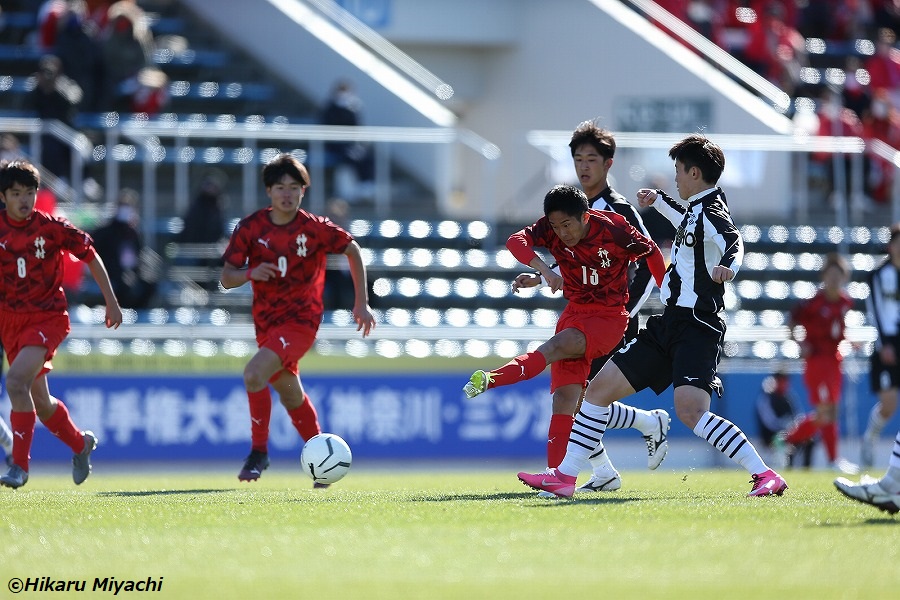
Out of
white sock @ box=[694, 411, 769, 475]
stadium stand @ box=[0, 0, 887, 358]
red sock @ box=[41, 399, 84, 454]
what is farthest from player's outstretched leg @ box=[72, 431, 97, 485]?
stadium stand @ box=[0, 0, 887, 358]

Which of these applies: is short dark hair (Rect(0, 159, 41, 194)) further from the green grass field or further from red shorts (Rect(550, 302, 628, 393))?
red shorts (Rect(550, 302, 628, 393))

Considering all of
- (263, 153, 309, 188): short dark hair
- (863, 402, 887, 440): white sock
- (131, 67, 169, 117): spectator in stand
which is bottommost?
(863, 402, 887, 440): white sock

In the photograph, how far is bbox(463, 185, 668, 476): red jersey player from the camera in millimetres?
8484

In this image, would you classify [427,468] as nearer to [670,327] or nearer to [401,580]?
[670,327]

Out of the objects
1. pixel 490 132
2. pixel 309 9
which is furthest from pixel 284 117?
pixel 490 132

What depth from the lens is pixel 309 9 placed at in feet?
75.7

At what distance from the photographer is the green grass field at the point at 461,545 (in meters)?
5.56

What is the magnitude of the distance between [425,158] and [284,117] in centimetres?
235

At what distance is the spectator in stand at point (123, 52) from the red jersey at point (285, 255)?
11040 millimetres

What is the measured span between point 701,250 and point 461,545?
9.27ft

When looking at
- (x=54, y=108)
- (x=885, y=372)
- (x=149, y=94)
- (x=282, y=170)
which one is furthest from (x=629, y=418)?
(x=149, y=94)

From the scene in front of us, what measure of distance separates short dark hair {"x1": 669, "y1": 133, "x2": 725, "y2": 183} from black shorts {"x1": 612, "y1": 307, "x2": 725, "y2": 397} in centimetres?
83

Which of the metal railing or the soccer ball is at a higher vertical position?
the metal railing

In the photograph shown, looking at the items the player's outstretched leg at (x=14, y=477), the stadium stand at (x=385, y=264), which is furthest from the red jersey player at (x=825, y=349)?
the player's outstretched leg at (x=14, y=477)
